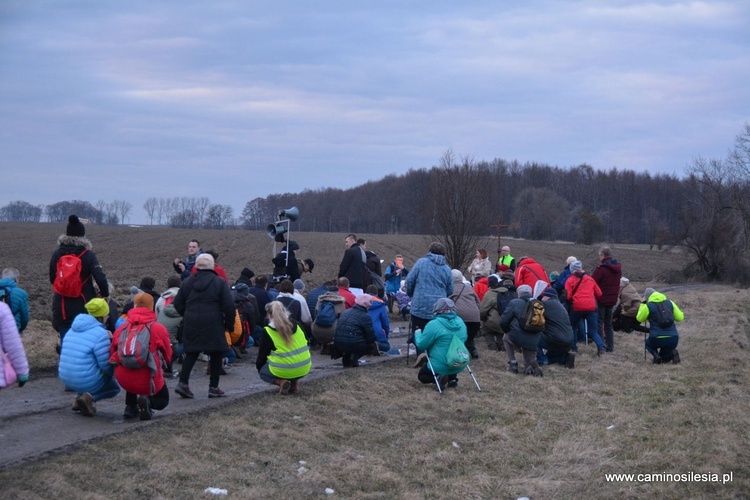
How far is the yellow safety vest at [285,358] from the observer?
388 inches

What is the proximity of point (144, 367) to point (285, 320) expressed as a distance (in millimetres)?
2107

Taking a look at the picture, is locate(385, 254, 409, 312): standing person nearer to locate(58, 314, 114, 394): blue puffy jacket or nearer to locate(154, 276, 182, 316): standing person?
locate(154, 276, 182, 316): standing person

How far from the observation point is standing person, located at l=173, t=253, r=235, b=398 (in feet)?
30.3

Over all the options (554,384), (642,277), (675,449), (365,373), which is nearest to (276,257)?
(365,373)

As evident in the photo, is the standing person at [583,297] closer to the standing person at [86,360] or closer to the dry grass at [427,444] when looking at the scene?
the dry grass at [427,444]

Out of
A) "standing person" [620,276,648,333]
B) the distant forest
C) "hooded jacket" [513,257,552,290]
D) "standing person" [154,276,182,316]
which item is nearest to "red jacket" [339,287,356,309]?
"standing person" [154,276,182,316]

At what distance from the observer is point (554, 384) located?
12.0 m

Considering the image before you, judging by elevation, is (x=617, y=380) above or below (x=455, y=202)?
below

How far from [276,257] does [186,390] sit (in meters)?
6.88

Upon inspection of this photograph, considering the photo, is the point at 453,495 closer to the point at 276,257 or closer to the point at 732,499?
the point at 732,499

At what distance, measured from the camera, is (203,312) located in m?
9.27

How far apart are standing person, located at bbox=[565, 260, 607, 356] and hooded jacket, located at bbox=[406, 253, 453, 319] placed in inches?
148

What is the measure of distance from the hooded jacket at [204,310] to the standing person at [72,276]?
1.24 metres

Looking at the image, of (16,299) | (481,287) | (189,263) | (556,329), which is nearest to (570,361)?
(556,329)
